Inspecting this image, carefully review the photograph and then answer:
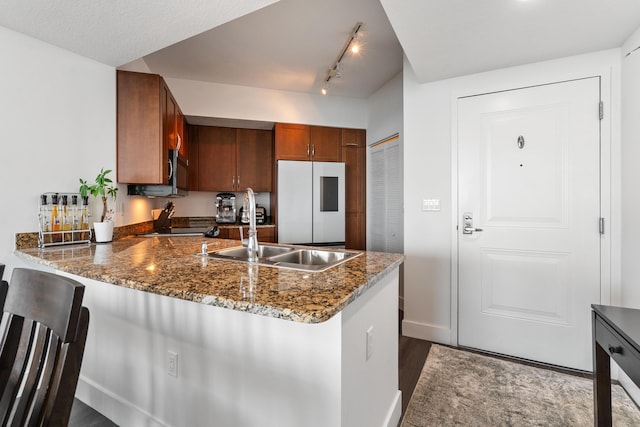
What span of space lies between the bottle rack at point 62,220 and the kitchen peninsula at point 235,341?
0.26 metres

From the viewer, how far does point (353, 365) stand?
1.11 m

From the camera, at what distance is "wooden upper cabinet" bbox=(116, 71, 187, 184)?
2404mm

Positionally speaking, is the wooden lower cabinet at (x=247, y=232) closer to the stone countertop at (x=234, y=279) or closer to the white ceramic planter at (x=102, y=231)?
the white ceramic planter at (x=102, y=231)

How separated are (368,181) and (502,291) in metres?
2.24

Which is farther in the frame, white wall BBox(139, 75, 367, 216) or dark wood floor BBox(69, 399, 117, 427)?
white wall BBox(139, 75, 367, 216)

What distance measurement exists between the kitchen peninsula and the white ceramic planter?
0.41 meters

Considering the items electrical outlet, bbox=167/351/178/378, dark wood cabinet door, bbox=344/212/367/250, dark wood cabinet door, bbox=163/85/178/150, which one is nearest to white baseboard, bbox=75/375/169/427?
electrical outlet, bbox=167/351/178/378

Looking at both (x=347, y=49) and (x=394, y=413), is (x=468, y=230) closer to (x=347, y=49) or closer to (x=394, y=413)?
(x=394, y=413)

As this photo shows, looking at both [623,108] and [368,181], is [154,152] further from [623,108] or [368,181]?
[623,108]

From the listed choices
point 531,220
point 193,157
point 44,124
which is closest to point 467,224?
point 531,220

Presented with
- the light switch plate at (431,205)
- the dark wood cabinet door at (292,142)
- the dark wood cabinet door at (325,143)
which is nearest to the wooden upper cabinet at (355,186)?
the dark wood cabinet door at (325,143)

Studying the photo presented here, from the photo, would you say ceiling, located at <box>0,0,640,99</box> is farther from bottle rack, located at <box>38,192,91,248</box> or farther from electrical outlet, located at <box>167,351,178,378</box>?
electrical outlet, located at <box>167,351,178,378</box>

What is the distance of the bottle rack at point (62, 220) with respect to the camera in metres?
1.92

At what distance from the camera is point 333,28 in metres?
2.58
